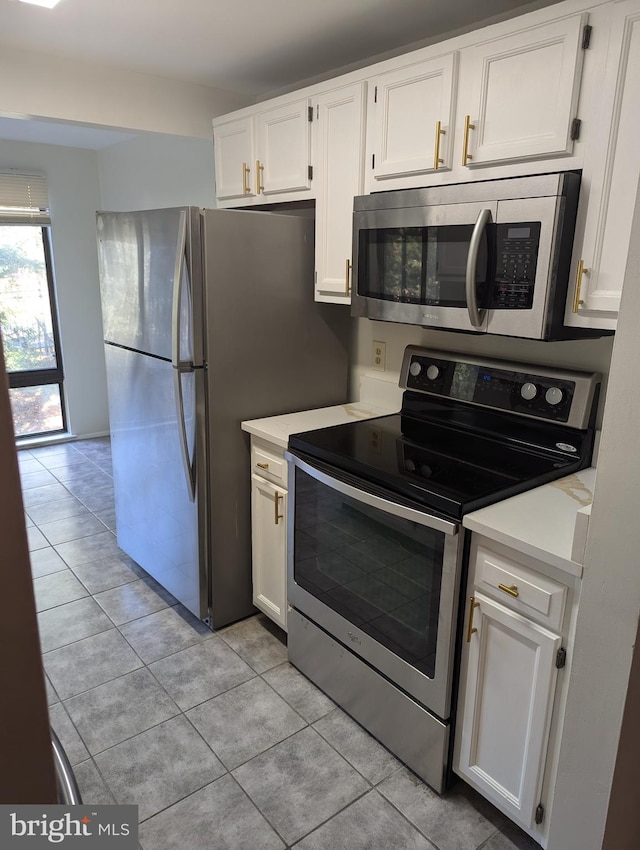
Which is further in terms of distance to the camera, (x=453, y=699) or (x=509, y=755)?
(x=453, y=699)

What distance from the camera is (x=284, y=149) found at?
2.48 m

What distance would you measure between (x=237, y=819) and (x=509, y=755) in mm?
797

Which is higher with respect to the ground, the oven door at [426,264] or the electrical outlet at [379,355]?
the oven door at [426,264]

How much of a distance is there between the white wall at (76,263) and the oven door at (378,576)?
360 cm

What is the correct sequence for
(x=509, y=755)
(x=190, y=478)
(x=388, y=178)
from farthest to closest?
1. (x=190, y=478)
2. (x=388, y=178)
3. (x=509, y=755)

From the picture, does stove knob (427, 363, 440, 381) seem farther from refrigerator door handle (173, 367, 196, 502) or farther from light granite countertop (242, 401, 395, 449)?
refrigerator door handle (173, 367, 196, 502)

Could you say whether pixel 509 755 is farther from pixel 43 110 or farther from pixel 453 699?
pixel 43 110

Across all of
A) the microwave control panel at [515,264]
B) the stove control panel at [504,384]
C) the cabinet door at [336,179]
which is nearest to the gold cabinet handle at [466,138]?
the microwave control panel at [515,264]

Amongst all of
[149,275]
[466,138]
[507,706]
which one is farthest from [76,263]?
[507,706]

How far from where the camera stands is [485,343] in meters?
A: 2.24

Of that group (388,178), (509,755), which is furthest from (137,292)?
(509,755)

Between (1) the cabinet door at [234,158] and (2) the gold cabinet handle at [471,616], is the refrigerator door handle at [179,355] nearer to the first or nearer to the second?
(1) the cabinet door at [234,158]

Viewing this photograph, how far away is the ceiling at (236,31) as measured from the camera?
2.08 meters

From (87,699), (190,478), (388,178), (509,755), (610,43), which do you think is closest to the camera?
(610,43)
